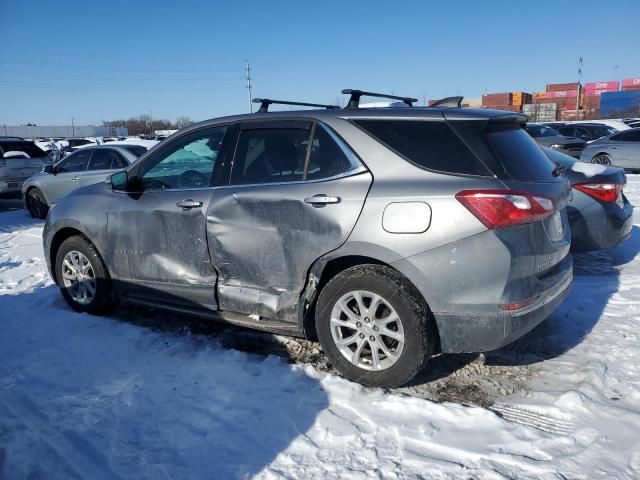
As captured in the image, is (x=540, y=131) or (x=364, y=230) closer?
(x=364, y=230)

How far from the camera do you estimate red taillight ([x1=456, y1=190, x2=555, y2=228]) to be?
2961 millimetres

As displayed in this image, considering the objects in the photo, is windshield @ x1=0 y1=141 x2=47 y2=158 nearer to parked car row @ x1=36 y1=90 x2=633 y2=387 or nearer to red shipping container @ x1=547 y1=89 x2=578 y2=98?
parked car row @ x1=36 y1=90 x2=633 y2=387

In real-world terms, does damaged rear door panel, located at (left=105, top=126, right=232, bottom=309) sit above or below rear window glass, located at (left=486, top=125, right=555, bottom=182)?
below

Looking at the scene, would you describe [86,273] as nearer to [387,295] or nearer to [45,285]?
[45,285]

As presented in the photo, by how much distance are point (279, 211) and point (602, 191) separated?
3.77m

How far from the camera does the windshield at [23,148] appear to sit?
42.1ft

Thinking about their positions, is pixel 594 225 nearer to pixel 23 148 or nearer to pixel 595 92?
pixel 23 148

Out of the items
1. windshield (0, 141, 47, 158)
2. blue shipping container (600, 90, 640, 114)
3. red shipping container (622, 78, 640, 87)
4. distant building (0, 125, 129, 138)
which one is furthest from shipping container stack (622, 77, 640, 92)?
windshield (0, 141, 47, 158)

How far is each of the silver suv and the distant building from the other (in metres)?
72.4

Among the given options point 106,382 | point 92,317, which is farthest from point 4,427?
point 92,317

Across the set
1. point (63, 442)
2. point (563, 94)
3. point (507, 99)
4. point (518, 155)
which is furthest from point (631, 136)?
point (563, 94)

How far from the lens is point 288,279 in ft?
11.9

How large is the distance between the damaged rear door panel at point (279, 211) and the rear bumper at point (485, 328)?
84 cm

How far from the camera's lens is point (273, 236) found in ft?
11.9
